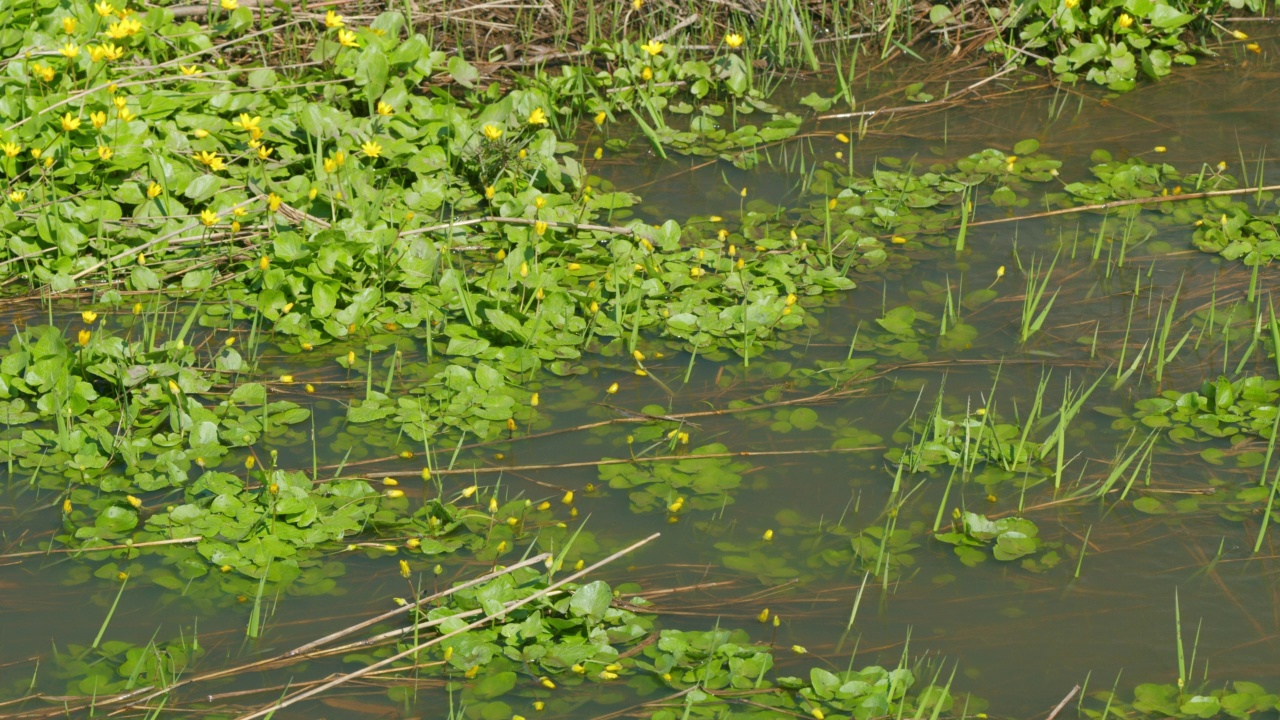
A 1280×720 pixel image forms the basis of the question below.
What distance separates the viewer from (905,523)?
3229 mm

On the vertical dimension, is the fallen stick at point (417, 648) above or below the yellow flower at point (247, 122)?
below

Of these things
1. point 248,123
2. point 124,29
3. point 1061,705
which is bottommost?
point 1061,705

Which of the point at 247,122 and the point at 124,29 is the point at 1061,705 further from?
the point at 124,29

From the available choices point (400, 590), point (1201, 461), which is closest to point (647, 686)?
point (400, 590)

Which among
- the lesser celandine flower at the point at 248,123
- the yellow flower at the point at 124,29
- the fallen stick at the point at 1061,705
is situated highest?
the yellow flower at the point at 124,29

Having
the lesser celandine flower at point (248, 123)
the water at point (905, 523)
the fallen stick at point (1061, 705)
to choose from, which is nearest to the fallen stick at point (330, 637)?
the water at point (905, 523)

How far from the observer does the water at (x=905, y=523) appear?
2820mm

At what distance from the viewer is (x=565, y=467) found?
345 centimetres

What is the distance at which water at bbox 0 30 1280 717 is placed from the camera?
2.82 m

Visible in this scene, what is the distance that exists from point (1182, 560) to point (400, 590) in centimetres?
187

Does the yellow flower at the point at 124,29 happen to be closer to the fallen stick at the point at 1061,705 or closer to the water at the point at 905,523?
the water at the point at 905,523

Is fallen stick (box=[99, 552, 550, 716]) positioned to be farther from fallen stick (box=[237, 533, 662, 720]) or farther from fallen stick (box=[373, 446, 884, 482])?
fallen stick (box=[373, 446, 884, 482])

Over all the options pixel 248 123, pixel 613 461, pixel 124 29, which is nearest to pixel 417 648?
pixel 613 461

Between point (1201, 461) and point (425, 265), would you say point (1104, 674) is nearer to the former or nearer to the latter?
point (1201, 461)
